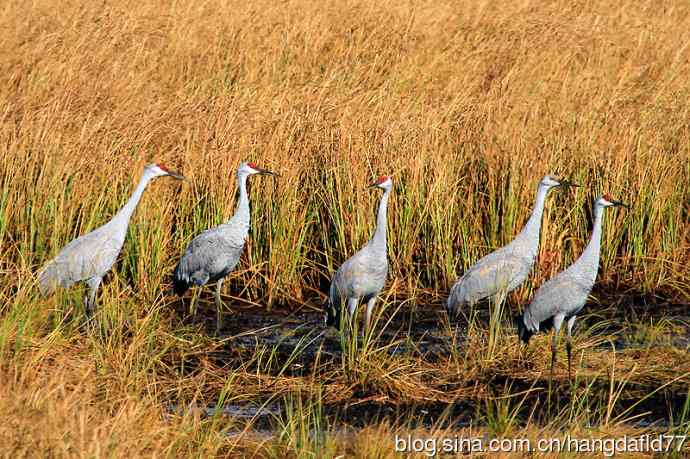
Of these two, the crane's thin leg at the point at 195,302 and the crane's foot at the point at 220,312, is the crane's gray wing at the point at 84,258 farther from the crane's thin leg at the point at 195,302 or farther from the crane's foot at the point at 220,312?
the crane's thin leg at the point at 195,302

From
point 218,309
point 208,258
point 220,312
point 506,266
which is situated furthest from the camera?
point 220,312

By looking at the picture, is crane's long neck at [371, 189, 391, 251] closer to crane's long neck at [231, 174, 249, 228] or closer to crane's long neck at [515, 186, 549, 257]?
crane's long neck at [515, 186, 549, 257]

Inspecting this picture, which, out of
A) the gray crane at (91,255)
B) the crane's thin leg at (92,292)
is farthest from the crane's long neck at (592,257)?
the crane's thin leg at (92,292)

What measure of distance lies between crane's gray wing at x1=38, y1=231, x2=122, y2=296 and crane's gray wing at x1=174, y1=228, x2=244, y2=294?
55cm

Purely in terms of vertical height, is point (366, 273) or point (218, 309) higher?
point (366, 273)

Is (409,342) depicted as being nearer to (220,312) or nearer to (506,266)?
(506,266)

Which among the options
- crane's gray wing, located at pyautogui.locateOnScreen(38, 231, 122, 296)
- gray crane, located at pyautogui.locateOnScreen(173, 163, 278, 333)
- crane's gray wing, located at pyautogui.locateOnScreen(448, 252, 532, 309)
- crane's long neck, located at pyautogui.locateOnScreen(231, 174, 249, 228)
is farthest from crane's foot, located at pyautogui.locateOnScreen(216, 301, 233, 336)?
crane's gray wing, located at pyautogui.locateOnScreen(448, 252, 532, 309)

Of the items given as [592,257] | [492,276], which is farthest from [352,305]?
[592,257]

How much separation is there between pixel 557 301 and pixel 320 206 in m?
2.08

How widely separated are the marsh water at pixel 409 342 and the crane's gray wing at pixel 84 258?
74 centimetres

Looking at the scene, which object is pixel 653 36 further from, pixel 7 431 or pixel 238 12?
pixel 7 431

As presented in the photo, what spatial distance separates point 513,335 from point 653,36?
5382mm

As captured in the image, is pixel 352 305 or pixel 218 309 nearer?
pixel 352 305

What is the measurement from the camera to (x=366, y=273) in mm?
6074
